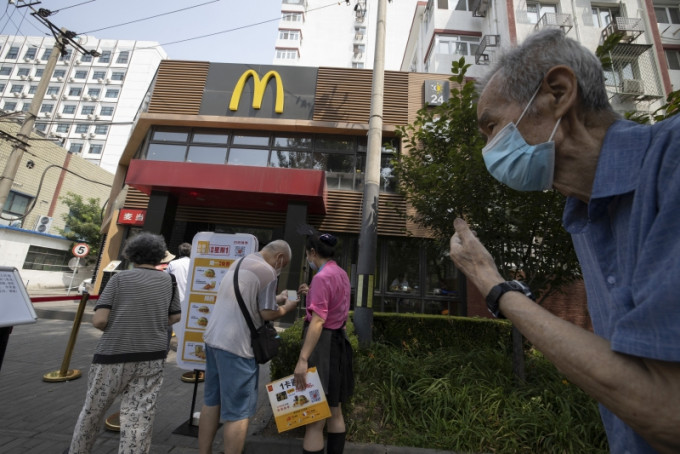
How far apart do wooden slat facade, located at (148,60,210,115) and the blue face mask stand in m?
12.9

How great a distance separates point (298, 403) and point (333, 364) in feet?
1.41

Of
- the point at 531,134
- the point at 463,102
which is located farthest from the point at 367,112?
the point at 531,134

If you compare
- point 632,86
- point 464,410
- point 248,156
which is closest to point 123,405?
point 464,410

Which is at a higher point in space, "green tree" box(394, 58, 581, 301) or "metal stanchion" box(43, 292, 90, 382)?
"green tree" box(394, 58, 581, 301)

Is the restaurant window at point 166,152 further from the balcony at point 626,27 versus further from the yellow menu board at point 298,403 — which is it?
the balcony at point 626,27

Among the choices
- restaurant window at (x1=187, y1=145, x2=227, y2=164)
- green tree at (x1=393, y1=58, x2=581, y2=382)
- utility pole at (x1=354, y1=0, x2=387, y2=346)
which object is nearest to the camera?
green tree at (x1=393, y1=58, x2=581, y2=382)

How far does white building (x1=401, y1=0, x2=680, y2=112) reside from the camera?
1435cm

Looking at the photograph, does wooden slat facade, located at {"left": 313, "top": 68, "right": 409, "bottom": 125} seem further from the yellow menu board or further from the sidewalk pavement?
the yellow menu board

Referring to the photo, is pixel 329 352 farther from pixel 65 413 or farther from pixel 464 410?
pixel 65 413

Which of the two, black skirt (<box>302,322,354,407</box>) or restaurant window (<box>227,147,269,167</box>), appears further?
restaurant window (<box>227,147,269,167</box>)

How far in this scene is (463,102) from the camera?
4.43 meters

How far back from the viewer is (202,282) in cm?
391

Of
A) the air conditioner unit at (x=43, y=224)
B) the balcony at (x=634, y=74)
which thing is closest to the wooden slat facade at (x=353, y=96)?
the balcony at (x=634, y=74)

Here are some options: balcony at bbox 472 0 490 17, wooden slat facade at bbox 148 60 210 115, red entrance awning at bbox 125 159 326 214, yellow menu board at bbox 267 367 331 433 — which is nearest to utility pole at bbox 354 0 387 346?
yellow menu board at bbox 267 367 331 433
